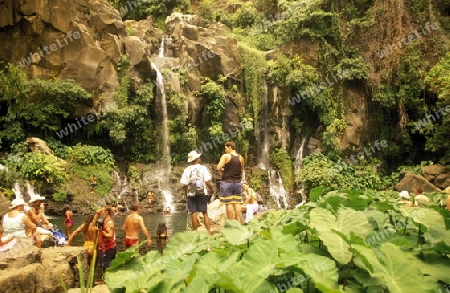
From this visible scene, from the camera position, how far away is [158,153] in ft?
67.2

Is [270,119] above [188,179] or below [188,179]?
above

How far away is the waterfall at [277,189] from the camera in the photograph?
66.2ft

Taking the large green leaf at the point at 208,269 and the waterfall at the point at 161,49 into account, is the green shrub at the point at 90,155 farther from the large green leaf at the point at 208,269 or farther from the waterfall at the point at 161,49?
the large green leaf at the point at 208,269

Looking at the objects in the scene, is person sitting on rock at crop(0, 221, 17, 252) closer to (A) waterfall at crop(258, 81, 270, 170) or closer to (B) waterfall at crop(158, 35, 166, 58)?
(A) waterfall at crop(258, 81, 270, 170)

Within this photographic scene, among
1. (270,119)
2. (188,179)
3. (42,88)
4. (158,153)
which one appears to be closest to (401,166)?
(270,119)

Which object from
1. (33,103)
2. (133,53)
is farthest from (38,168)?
(133,53)

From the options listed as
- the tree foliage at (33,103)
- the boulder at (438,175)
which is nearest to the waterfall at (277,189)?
the boulder at (438,175)

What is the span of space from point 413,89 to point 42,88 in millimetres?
17972

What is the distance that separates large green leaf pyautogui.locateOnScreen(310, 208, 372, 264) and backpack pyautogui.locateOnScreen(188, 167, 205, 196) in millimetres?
5055

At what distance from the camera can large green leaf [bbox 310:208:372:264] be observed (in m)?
1.45

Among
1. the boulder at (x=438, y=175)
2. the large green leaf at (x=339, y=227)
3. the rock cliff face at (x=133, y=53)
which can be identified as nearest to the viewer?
the large green leaf at (x=339, y=227)

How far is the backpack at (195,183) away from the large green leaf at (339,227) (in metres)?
5.06

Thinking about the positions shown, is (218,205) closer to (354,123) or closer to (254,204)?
(254,204)

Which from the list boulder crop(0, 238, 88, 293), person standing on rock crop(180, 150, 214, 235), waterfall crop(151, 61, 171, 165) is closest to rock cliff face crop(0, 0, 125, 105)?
waterfall crop(151, 61, 171, 165)
